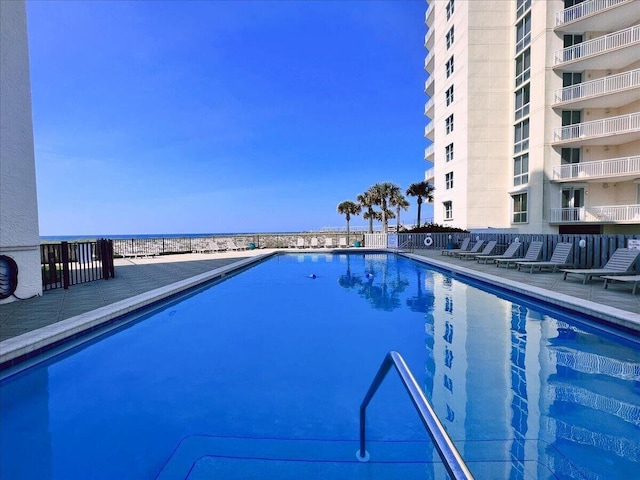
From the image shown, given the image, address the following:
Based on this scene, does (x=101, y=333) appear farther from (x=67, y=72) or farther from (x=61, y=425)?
(x=67, y=72)

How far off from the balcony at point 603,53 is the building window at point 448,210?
11.0 meters

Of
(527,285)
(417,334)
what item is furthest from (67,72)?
(527,285)

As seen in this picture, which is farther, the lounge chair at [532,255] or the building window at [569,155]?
the building window at [569,155]

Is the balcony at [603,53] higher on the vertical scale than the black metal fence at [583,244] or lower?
higher

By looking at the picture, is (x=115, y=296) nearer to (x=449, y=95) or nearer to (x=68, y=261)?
(x=68, y=261)

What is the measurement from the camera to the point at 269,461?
8.77ft

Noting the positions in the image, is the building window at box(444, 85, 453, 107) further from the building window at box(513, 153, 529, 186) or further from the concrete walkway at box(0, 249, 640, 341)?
the concrete walkway at box(0, 249, 640, 341)

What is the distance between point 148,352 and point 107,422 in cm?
203

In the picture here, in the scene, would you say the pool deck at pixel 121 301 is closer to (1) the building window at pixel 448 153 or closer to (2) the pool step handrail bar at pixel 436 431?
(2) the pool step handrail bar at pixel 436 431

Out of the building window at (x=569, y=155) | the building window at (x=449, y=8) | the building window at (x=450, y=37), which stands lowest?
the building window at (x=569, y=155)

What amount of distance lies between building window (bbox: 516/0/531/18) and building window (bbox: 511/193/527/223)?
1168 centimetres

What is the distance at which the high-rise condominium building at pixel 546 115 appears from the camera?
59.4ft

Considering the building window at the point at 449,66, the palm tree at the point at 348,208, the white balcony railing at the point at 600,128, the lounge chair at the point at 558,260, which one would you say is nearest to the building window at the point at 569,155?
the white balcony railing at the point at 600,128

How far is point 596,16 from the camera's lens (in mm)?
17859
